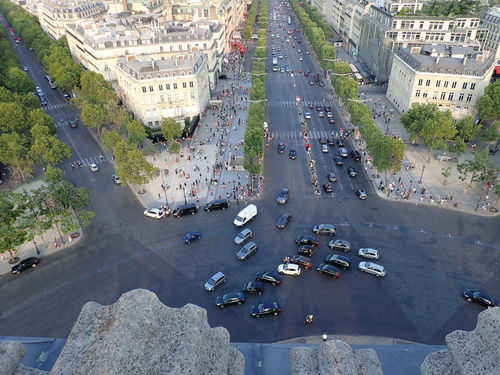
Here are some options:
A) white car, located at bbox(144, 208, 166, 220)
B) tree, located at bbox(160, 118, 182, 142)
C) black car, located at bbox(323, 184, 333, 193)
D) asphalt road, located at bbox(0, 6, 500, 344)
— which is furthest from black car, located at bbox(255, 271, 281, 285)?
tree, located at bbox(160, 118, 182, 142)

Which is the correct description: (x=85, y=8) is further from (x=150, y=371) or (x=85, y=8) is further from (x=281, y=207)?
(x=150, y=371)

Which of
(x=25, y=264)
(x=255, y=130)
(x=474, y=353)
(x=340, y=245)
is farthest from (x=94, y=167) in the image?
(x=474, y=353)

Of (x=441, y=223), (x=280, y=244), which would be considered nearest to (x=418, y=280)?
(x=441, y=223)

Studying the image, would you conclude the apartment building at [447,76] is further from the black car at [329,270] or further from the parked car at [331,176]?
the black car at [329,270]

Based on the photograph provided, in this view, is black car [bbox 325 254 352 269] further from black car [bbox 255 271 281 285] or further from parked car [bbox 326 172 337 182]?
parked car [bbox 326 172 337 182]

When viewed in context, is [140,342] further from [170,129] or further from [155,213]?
[170,129]

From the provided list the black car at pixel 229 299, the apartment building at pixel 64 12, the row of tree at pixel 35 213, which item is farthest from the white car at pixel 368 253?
the apartment building at pixel 64 12
